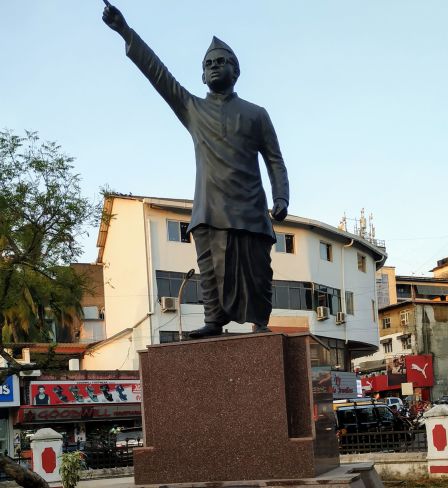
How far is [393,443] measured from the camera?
15148 mm

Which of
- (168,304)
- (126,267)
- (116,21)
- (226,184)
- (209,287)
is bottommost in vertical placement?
(209,287)

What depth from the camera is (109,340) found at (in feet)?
113

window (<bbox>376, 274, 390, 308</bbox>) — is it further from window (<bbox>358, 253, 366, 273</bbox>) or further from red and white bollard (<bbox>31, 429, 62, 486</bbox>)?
red and white bollard (<bbox>31, 429, 62, 486</bbox>)

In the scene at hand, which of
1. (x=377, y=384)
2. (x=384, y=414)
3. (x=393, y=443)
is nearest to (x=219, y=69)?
(x=393, y=443)

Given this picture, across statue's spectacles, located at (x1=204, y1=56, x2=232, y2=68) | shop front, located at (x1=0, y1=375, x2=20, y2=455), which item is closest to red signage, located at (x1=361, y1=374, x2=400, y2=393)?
shop front, located at (x1=0, y1=375, x2=20, y2=455)

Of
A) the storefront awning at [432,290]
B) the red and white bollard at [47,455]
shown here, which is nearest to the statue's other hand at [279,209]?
the red and white bollard at [47,455]

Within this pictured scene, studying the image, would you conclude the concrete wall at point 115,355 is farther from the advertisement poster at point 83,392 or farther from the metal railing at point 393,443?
the metal railing at point 393,443

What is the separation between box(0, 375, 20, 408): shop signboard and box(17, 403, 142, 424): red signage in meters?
0.42

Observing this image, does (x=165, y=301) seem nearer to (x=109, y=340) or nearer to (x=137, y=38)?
(x=109, y=340)

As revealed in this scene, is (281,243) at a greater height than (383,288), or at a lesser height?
greater

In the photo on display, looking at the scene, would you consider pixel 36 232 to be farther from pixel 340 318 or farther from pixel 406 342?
pixel 406 342

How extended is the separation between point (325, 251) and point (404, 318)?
13.4 meters

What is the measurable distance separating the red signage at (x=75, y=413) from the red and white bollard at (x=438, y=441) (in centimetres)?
1600

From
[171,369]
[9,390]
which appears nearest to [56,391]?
[9,390]
